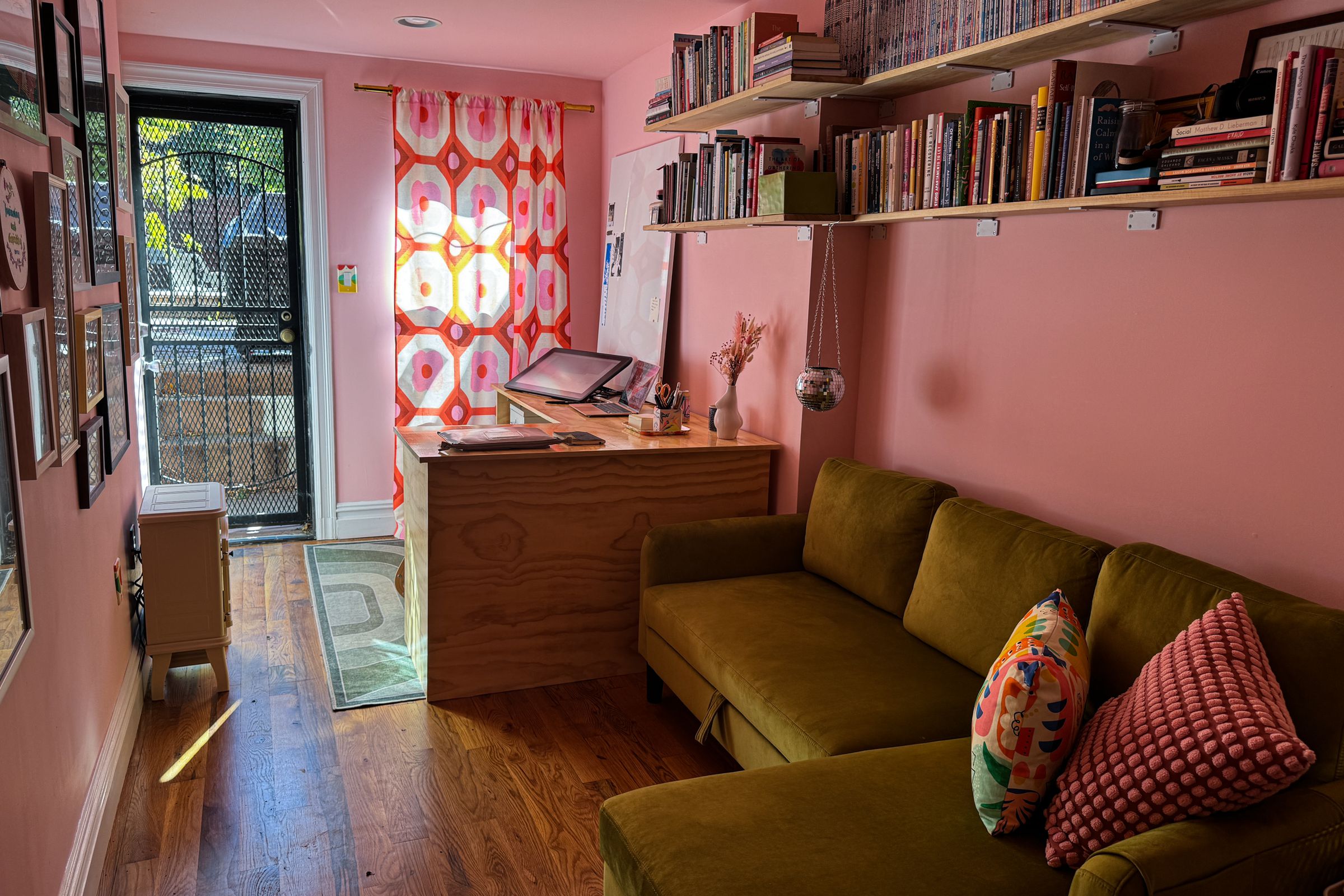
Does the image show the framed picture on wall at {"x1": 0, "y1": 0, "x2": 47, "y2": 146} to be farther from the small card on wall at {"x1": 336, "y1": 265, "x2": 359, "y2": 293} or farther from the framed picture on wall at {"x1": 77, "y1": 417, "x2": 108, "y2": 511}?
the small card on wall at {"x1": 336, "y1": 265, "x2": 359, "y2": 293}

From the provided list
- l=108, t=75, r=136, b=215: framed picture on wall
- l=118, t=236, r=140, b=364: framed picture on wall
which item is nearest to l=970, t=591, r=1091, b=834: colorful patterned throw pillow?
l=118, t=236, r=140, b=364: framed picture on wall

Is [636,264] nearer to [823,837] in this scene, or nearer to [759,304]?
[759,304]

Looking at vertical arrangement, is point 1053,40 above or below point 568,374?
above

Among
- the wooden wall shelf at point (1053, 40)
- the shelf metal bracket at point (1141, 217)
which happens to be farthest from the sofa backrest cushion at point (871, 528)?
the wooden wall shelf at point (1053, 40)

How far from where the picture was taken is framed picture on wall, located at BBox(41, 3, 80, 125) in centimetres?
208

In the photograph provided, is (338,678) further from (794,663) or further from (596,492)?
(794,663)

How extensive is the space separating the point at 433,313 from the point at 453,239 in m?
0.39

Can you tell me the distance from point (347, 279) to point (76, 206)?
2575 mm

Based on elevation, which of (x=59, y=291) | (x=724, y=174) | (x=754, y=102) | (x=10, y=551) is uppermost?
(x=754, y=102)

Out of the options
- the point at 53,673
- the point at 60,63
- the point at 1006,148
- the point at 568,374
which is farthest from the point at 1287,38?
the point at 568,374

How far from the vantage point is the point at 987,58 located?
8.00 ft

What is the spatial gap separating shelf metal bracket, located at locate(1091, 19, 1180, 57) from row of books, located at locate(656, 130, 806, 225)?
3.72 ft

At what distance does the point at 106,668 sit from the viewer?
8.64ft

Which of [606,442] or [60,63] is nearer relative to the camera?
[60,63]
